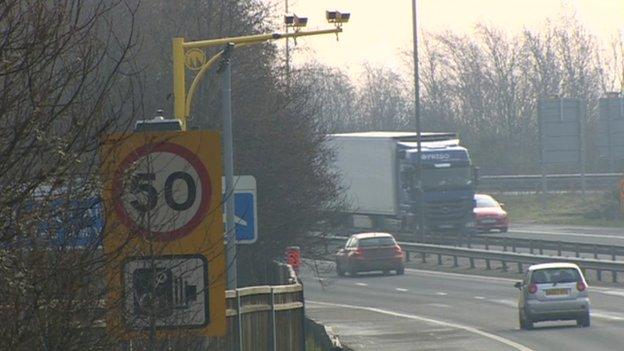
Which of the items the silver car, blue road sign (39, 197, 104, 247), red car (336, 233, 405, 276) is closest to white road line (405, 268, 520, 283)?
red car (336, 233, 405, 276)

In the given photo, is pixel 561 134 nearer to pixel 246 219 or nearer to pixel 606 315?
pixel 606 315

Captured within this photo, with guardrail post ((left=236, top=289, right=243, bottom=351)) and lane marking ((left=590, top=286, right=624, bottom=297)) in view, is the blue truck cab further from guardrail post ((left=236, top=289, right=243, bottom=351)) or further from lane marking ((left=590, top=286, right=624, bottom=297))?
guardrail post ((left=236, top=289, right=243, bottom=351))

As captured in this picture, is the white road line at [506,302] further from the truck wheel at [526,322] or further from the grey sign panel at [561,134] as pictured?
the grey sign panel at [561,134]

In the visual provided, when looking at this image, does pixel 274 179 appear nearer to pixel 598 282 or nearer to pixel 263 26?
pixel 263 26

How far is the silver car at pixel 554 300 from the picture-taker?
1318 inches

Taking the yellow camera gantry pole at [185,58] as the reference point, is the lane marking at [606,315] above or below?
below

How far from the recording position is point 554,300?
33625mm

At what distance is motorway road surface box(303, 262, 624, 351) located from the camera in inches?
1203

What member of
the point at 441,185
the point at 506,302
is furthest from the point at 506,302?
the point at 441,185

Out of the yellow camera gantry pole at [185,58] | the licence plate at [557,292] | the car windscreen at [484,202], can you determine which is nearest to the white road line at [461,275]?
the car windscreen at [484,202]

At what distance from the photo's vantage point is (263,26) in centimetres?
3497

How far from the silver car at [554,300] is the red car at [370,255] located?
53.1 ft

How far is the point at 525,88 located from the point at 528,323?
284 ft

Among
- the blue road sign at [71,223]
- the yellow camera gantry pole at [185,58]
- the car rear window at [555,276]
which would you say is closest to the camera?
the blue road sign at [71,223]
